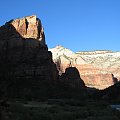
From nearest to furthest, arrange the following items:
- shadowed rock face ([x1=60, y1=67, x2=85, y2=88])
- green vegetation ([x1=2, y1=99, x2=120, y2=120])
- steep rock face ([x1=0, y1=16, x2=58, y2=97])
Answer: green vegetation ([x1=2, y1=99, x2=120, y2=120]) → steep rock face ([x1=0, y1=16, x2=58, y2=97]) → shadowed rock face ([x1=60, y1=67, x2=85, y2=88])

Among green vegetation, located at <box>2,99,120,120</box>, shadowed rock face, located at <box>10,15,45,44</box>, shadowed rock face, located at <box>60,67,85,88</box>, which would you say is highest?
shadowed rock face, located at <box>10,15,45,44</box>

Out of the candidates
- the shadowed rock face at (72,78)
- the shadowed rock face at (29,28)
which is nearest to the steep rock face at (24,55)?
the shadowed rock face at (29,28)

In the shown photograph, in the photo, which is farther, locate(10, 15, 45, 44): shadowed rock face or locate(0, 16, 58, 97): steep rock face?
locate(10, 15, 45, 44): shadowed rock face

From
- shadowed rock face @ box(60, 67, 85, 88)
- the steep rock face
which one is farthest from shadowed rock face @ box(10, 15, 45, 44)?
shadowed rock face @ box(60, 67, 85, 88)

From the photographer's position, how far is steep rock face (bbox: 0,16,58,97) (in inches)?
5556

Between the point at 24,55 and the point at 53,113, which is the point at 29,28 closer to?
the point at 24,55

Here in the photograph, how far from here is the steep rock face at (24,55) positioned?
141 m

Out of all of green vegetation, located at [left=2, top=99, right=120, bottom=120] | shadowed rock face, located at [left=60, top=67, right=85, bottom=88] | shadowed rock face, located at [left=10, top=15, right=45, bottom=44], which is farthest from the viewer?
shadowed rock face, located at [left=60, top=67, right=85, bottom=88]

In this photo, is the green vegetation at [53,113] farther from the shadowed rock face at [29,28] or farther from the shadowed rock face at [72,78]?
the shadowed rock face at [72,78]

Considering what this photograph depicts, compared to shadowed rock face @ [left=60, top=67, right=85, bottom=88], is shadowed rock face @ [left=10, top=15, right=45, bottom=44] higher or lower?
higher

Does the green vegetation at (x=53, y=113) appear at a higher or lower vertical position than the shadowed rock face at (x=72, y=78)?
lower

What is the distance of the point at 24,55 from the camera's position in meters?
154

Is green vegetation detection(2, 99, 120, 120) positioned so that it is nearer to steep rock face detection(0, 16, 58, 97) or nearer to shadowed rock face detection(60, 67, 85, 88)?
steep rock face detection(0, 16, 58, 97)

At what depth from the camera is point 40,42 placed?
533 ft
